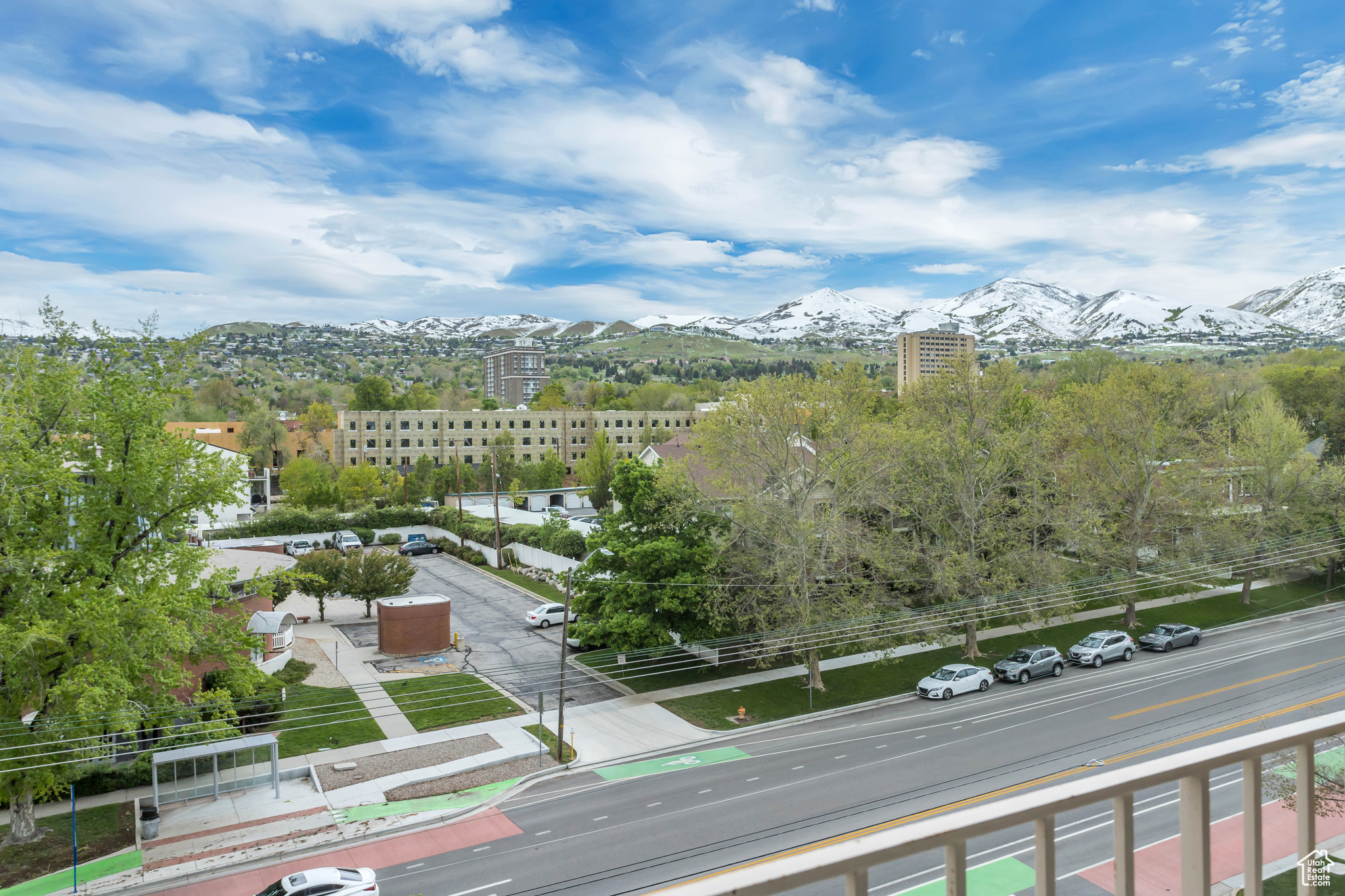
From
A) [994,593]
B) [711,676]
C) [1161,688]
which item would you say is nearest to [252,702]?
[711,676]

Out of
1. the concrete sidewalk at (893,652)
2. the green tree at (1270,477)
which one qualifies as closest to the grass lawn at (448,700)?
the concrete sidewalk at (893,652)

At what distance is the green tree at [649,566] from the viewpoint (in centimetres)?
2617

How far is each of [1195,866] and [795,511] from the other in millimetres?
24684

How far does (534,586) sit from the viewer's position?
140ft

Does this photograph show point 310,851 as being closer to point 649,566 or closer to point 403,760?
point 403,760

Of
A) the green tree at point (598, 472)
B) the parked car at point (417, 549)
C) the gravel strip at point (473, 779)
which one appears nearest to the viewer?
the gravel strip at point (473, 779)

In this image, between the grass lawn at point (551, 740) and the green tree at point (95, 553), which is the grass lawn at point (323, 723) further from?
the green tree at point (95, 553)

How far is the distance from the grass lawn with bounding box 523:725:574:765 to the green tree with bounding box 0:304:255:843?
26.7ft

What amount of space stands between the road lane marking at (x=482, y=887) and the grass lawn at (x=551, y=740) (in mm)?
5931

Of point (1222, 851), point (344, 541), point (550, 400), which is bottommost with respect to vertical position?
point (344, 541)

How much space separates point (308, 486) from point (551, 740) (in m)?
44.9

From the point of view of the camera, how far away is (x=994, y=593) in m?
28.7

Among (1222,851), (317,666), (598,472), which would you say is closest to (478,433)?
(598,472)

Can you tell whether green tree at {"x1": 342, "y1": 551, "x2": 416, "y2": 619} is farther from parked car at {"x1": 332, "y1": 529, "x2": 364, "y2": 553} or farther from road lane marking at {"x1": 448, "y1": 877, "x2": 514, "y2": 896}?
road lane marking at {"x1": 448, "y1": 877, "x2": 514, "y2": 896}
